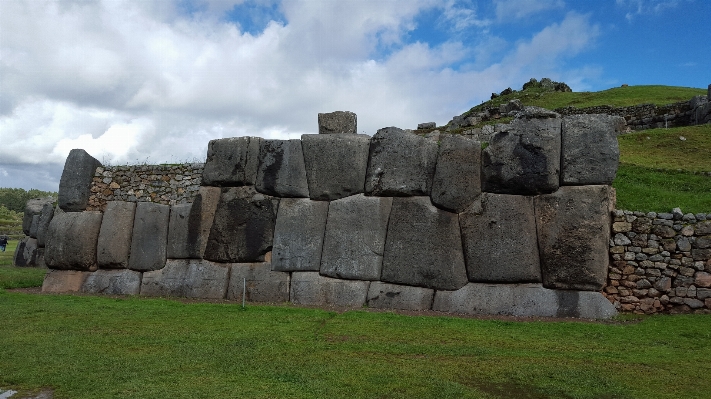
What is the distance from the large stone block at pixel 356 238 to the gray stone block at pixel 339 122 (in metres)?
2.03

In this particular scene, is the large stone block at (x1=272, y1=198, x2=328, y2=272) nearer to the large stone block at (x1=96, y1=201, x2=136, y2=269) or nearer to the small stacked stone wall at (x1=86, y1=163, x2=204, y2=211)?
the small stacked stone wall at (x1=86, y1=163, x2=204, y2=211)

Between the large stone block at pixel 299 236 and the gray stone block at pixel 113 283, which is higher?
the large stone block at pixel 299 236

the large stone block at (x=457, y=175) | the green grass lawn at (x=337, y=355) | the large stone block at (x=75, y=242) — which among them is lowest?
the green grass lawn at (x=337, y=355)

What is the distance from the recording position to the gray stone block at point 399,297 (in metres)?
14.3

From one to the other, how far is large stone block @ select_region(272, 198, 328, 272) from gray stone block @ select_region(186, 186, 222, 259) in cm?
211

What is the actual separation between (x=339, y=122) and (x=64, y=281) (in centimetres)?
972

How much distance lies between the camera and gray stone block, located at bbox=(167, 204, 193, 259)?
54.6 ft

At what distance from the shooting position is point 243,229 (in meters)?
16.2

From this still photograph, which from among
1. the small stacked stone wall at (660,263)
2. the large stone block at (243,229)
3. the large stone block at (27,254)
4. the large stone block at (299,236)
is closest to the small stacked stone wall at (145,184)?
the large stone block at (243,229)

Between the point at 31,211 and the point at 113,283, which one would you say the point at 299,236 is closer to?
the point at 113,283

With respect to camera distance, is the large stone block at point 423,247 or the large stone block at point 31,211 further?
the large stone block at point 31,211

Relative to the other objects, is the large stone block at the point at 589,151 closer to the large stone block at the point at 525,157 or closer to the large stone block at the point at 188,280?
the large stone block at the point at 525,157

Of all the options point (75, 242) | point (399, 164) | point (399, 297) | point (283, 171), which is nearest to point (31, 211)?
point (75, 242)

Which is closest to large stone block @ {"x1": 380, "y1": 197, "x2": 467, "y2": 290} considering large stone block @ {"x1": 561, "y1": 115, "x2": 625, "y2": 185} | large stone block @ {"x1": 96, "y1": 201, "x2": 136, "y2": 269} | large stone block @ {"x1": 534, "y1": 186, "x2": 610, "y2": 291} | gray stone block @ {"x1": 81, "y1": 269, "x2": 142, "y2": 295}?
large stone block @ {"x1": 534, "y1": 186, "x2": 610, "y2": 291}
